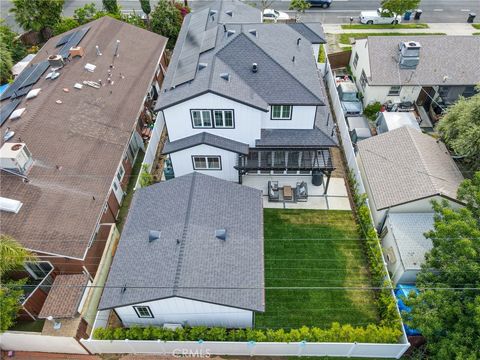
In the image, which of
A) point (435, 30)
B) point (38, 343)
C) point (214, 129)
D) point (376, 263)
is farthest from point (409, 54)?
point (38, 343)

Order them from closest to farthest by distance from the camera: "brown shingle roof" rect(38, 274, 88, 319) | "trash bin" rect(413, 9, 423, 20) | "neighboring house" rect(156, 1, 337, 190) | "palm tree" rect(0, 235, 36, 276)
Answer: "palm tree" rect(0, 235, 36, 276), "brown shingle roof" rect(38, 274, 88, 319), "neighboring house" rect(156, 1, 337, 190), "trash bin" rect(413, 9, 423, 20)

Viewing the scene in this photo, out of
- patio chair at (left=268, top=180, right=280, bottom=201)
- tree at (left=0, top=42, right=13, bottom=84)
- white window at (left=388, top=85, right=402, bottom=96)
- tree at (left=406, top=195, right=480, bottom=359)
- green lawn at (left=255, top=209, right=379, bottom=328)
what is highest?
tree at (left=0, top=42, right=13, bottom=84)

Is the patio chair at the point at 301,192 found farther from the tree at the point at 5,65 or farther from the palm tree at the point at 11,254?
the tree at the point at 5,65

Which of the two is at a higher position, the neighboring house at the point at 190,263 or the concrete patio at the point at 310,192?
the neighboring house at the point at 190,263

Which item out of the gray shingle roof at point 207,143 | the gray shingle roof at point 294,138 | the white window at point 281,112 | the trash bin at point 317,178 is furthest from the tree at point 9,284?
the trash bin at point 317,178

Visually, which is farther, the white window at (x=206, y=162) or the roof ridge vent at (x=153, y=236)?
the white window at (x=206, y=162)

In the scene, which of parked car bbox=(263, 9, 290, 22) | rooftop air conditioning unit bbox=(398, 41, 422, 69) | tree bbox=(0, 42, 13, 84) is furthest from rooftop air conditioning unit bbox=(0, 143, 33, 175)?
parked car bbox=(263, 9, 290, 22)

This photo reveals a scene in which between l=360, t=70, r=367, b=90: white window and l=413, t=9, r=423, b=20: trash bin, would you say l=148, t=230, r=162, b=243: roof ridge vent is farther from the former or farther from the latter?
l=413, t=9, r=423, b=20: trash bin
